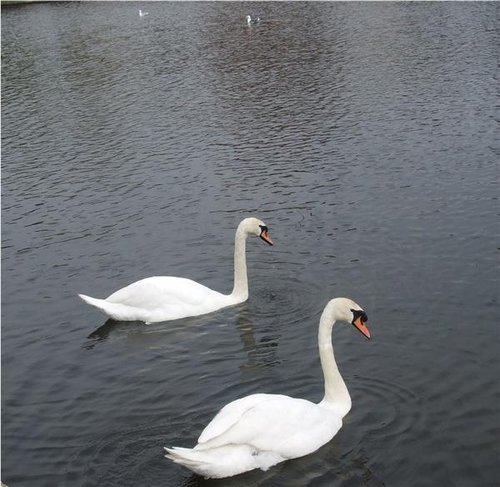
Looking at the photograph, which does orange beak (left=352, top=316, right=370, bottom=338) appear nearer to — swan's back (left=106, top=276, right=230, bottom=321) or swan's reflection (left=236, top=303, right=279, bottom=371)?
swan's reflection (left=236, top=303, right=279, bottom=371)

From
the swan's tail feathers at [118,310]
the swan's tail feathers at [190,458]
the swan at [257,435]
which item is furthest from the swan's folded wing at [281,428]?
the swan's tail feathers at [118,310]

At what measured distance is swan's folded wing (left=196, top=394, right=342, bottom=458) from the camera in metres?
9.99

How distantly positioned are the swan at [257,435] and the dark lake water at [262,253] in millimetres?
258

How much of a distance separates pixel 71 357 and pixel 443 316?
6405mm

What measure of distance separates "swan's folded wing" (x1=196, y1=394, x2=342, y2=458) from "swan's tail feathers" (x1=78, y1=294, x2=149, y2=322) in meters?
5.36

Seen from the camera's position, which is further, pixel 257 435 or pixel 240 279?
pixel 240 279

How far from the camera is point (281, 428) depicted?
1038cm

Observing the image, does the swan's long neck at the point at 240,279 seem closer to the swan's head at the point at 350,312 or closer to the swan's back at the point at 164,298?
the swan's back at the point at 164,298

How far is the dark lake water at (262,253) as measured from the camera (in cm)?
1148

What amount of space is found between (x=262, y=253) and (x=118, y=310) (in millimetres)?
4089

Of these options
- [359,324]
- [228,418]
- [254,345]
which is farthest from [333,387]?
[254,345]

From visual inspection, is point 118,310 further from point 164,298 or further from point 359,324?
point 359,324

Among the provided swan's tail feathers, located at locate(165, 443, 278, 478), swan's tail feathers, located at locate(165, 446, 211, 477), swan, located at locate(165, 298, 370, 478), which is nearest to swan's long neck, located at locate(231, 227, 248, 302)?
swan, located at locate(165, 298, 370, 478)

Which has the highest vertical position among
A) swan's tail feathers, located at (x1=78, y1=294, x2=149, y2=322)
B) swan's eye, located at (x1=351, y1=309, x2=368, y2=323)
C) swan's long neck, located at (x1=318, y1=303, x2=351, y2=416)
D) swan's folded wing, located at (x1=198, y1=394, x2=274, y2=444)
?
swan's eye, located at (x1=351, y1=309, x2=368, y2=323)
